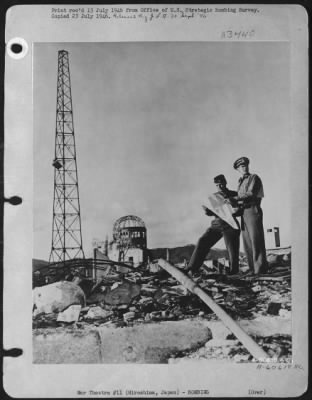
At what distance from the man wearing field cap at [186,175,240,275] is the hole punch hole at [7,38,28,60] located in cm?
43

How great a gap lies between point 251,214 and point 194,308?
8.0 inches

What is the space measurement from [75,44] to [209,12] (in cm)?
26

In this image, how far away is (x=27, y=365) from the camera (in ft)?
2.45

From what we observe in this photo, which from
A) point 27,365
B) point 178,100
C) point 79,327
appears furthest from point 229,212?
point 27,365

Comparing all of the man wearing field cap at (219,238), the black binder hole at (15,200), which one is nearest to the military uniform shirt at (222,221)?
the man wearing field cap at (219,238)

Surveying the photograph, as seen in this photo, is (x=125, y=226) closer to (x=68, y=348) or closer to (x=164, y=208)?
(x=164, y=208)

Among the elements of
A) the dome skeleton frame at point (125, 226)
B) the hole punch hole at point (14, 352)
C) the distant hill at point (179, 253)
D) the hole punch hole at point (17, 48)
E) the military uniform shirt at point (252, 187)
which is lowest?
the hole punch hole at point (14, 352)

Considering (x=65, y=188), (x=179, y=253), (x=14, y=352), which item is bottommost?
(x=14, y=352)

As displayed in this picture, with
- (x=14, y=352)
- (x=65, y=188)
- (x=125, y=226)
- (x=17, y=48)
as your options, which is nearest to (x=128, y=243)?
(x=125, y=226)

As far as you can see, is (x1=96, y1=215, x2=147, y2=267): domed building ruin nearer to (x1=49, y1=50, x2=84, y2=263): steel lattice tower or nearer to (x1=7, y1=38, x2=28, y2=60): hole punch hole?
(x1=49, y1=50, x2=84, y2=263): steel lattice tower

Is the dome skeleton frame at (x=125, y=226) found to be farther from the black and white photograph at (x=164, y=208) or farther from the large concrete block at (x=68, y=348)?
the large concrete block at (x=68, y=348)

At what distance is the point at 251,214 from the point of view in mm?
759

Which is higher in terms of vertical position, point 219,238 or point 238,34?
point 238,34

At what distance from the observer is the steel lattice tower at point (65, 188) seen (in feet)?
2.46
